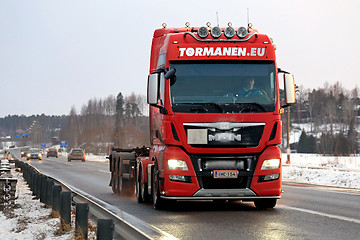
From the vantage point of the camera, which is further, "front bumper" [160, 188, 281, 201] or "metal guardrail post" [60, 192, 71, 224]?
"front bumper" [160, 188, 281, 201]

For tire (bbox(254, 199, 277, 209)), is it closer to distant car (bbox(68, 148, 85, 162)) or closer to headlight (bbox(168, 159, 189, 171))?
headlight (bbox(168, 159, 189, 171))

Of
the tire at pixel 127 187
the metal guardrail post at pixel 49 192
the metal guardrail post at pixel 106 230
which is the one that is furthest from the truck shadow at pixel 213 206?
the metal guardrail post at pixel 106 230

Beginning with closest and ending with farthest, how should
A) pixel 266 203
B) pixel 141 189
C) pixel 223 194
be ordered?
pixel 223 194, pixel 266 203, pixel 141 189

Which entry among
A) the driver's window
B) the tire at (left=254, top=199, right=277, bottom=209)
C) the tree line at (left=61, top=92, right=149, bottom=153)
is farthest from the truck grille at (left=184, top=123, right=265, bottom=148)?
the tree line at (left=61, top=92, right=149, bottom=153)

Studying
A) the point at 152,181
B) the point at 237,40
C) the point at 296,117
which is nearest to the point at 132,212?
the point at 152,181

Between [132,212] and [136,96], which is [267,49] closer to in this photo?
[132,212]

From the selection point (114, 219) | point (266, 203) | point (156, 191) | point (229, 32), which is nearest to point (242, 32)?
point (229, 32)

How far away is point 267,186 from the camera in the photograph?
11859 millimetres

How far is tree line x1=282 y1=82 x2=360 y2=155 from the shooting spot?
114250 mm

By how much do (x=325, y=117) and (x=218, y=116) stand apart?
126317mm

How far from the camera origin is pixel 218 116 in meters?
11.7

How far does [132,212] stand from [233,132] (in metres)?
2.70

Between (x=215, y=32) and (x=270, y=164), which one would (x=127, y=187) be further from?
(x=215, y=32)

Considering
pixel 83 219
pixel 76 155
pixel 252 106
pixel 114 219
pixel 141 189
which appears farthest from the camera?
pixel 76 155
